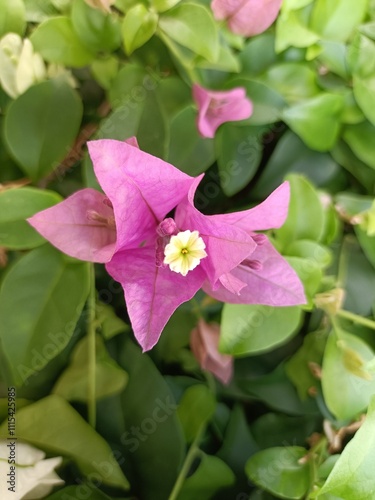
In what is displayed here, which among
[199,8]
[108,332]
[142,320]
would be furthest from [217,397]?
[199,8]

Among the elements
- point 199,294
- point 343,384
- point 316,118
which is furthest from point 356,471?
point 316,118

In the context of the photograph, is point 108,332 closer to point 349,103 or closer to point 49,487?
point 49,487

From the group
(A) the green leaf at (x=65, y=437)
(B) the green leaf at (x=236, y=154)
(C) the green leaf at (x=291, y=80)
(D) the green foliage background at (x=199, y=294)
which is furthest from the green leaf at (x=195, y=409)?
→ (C) the green leaf at (x=291, y=80)

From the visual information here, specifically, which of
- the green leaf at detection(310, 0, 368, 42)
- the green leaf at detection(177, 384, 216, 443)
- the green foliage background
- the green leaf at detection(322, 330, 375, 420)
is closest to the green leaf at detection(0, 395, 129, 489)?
the green foliage background

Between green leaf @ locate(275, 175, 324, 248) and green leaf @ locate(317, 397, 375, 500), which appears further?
green leaf @ locate(275, 175, 324, 248)

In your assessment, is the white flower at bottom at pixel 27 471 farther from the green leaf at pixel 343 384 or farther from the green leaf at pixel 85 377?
the green leaf at pixel 343 384

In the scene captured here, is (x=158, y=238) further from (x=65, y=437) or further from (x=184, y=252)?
(x=65, y=437)

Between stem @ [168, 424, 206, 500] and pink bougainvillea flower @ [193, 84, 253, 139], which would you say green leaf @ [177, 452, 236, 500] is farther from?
pink bougainvillea flower @ [193, 84, 253, 139]
